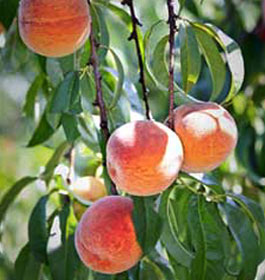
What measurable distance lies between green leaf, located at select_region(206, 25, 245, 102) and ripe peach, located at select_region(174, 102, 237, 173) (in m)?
0.07

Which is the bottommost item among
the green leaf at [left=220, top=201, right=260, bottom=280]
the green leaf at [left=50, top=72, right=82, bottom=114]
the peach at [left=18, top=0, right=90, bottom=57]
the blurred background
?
the blurred background

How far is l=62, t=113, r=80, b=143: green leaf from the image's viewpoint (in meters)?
1.04

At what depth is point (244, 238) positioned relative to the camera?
3.03 ft

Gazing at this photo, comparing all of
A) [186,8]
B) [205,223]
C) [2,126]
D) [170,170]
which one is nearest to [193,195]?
[205,223]

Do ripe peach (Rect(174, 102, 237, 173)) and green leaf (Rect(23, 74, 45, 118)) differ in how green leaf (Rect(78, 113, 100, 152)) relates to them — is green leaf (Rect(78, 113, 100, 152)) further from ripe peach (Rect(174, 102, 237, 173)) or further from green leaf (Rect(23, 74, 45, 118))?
ripe peach (Rect(174, 102, 237, 173))

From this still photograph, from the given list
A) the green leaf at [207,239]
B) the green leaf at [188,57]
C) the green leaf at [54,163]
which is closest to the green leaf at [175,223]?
the green leaf at [207,239]

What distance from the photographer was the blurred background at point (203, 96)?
4.11 ft

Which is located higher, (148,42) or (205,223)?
(148,42)

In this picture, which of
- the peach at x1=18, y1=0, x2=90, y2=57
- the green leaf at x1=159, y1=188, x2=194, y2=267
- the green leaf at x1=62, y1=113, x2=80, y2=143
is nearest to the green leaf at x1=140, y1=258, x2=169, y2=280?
the green leaf at x1=159, y1=188, x2=194, y2=267

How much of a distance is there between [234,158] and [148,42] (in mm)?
608

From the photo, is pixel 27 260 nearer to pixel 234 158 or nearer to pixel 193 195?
pixel 193 195

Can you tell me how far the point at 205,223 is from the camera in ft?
3.07

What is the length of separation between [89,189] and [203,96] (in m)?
0.39

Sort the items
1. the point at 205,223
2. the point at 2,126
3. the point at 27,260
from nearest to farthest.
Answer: the point at 205,223 → the point at 27,260 → the point at 2,126
